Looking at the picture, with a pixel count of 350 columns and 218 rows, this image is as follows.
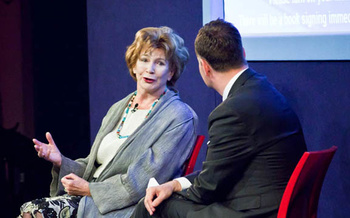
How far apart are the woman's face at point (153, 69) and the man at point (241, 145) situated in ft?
2.46

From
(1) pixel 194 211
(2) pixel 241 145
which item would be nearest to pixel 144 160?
(1) pixel 194 211

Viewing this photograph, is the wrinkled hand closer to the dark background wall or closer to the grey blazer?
the grey blazer

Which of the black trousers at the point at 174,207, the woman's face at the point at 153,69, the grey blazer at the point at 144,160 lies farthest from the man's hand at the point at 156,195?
the woman's face at the point at 153,69

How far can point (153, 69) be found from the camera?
116 inches

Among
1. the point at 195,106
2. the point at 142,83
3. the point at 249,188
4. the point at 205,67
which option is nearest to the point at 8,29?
the point at 195,106

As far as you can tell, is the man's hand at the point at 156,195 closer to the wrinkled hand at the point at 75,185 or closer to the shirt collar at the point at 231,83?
the shirt collar at the point at 231,83

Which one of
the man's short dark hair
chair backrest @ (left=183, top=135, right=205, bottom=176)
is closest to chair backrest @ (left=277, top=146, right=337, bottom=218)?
the man's short dark hair

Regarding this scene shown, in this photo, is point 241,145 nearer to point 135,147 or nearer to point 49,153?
point 135,147

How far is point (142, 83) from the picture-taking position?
2996 mm

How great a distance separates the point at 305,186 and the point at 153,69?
1162mm

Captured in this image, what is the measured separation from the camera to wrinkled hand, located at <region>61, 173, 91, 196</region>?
2820mm

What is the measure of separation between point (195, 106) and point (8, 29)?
2.30 metres

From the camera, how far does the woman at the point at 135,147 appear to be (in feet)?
9.07

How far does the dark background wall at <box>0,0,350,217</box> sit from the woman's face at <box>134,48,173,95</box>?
945 mm
